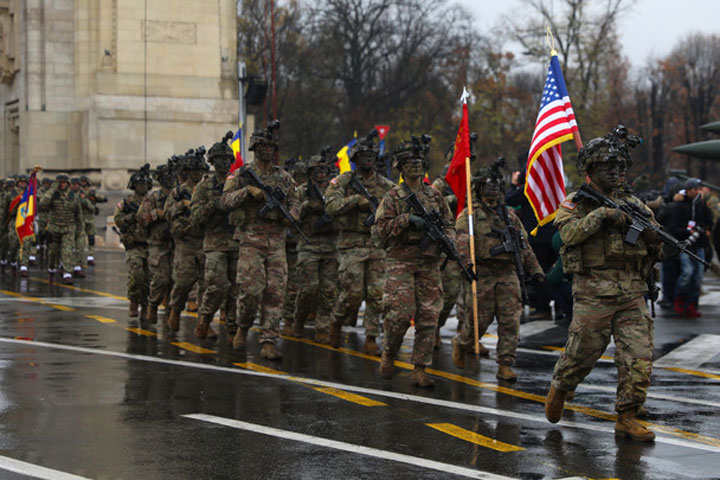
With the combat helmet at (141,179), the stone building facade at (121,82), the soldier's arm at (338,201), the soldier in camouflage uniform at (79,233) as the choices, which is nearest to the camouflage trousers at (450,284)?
the soldier's arm at (338,201)

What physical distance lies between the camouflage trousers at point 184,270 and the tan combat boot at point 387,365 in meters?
3.84

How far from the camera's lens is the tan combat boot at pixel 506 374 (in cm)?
1016

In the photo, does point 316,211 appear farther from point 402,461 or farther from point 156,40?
point 156,40

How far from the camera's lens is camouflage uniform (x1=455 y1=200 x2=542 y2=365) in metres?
10.5

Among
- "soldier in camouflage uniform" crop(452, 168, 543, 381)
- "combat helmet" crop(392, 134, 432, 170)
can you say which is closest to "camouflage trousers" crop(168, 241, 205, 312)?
"soldier in camouflage uniform" crop(452, 168, 543, 381)

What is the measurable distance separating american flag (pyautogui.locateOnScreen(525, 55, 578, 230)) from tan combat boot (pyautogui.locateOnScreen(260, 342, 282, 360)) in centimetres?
297

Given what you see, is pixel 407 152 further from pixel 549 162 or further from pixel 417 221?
pixel 549 162

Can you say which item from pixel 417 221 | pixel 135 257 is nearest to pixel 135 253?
pixel 135 257

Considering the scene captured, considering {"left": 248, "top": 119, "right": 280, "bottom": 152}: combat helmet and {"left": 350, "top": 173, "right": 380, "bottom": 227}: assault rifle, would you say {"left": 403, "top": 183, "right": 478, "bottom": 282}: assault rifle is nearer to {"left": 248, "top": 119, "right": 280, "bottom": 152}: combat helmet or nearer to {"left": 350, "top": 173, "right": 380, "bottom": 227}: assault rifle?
{"left": 350, "top": 173, "right": 380, "bottom": 227}: assault rifle

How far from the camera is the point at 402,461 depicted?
6852 millimetres

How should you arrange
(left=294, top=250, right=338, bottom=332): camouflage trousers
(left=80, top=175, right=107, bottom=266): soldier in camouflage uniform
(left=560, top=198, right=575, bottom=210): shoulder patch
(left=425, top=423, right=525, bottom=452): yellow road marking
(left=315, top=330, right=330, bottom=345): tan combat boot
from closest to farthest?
(left=425, top=423, right=525, bottom=452): yellow road marking, (left=560, top=198, right=575, bottom=210): shoulder patch, (left=315, top=330, right=330, bottom=345): tan combat boot, (left=294, top=250, right=338, bottom=332): camouflage trousers, (left=80, top=175, right=107, bottom=266): soldier in camouflage uniform

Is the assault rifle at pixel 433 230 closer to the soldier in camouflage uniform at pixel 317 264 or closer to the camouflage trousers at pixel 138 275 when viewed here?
the soldier in camouflage uniform at pixel 317 264

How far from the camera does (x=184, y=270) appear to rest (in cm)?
1331

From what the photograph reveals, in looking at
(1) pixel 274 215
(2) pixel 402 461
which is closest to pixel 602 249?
(2) pixel 402 461
